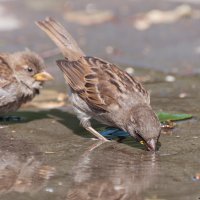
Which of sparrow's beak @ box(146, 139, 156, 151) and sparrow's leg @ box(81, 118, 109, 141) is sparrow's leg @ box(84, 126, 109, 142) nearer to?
sparrow's leg @ box(81, 118, 109, 141)

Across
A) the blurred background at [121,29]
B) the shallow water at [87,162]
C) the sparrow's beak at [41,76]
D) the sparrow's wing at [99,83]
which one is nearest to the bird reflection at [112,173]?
the shallow water at [87,162]

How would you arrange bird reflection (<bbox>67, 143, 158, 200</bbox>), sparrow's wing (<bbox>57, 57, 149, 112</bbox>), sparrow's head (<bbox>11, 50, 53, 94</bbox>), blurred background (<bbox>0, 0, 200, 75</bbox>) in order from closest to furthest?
bird reflection (<bbox>67, 143, 158, 200</bbox>) < sparrow's wing (<bbox>57, 57, 149, 112</bbox>) < sparrow's head (<bbox>11, 50, 53, 94</bbox>) < blurred background (<bbox>0, 0, 200, 75</bbox>)

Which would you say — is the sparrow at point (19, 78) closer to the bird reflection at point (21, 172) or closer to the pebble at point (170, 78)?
the bird reflection at point (21, 172)

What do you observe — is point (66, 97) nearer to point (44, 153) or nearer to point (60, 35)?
point (60, 35)

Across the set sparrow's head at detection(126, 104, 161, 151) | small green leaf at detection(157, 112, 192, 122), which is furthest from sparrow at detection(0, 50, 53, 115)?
sparrow's head at detection(126, 104, 161, 151)

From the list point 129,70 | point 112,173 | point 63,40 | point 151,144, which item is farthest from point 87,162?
point 129,70
